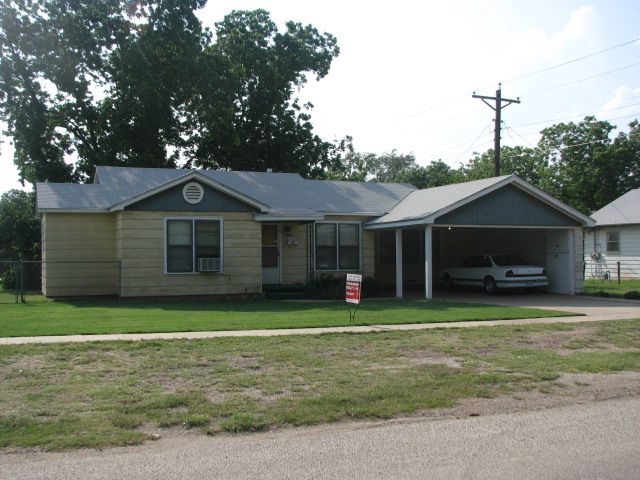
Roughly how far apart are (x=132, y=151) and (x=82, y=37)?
221 inches

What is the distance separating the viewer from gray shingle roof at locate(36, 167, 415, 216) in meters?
19.5

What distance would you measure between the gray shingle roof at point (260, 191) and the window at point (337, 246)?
0.66 meters

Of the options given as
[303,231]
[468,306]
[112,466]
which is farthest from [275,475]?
[303,231]

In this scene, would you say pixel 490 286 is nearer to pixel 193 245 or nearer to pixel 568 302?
pixel 568 302

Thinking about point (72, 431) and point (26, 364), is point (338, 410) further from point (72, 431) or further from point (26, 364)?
point (26, 364)

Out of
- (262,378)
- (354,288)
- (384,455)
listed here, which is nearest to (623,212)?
(354,288)

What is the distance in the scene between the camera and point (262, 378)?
26.9 ft

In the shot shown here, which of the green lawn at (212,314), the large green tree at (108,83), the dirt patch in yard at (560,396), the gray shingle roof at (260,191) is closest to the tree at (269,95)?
the large green tree at (108,83)

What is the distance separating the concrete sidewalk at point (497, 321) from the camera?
431 inches

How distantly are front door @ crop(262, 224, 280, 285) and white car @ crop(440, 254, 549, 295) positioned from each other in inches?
285

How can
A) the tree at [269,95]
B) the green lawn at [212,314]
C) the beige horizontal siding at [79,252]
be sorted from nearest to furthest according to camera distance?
the green lawn at [212,314] → the beige horizontal siding at [79,252] → the tree at [269,95]

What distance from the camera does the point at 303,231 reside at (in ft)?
70.7

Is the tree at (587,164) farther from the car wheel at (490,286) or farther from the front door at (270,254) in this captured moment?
the front door at (270,254)

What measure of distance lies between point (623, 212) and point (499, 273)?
14111mm
